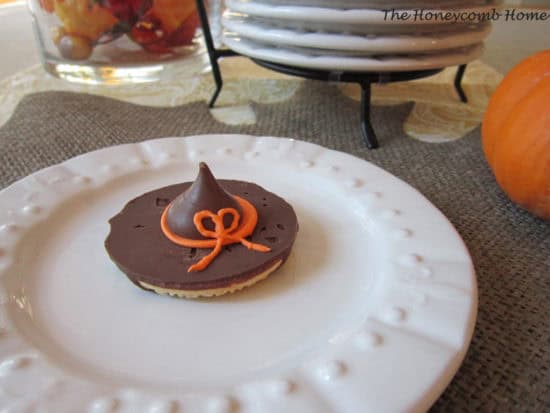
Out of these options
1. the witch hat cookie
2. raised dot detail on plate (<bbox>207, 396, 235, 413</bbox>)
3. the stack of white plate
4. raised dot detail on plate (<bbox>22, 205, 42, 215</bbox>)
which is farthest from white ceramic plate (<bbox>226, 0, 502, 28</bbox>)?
raised dot detail on plate (<bbox>207, 396, 235, 413</bbox>)

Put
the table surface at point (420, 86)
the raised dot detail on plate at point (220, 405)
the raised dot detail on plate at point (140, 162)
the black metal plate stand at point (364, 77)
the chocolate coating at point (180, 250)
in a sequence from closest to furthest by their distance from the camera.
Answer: the raised dot detail on plate at point (220, 405) < the chocolate coating at point (180, 250) < the raised dot detail on plate at point (140, 162) < the black metal plate stand at point (364, 77) < the table surface at point (420, 86)

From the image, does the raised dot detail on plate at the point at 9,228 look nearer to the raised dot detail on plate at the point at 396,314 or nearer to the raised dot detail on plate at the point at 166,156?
the raised dot detail on plate at the point at 166,156

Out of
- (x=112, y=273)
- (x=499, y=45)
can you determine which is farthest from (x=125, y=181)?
(x=499, y=45)

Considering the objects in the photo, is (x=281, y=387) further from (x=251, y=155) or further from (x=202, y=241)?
(x=251, y=155)

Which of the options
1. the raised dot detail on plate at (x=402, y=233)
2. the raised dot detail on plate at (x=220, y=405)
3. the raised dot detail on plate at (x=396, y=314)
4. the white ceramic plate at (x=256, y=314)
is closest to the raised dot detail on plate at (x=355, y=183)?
the white ceramic plate at (x=256, y=314)

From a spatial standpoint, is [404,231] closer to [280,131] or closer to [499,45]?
[280,131]

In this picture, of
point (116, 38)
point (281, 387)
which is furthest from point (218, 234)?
point (116, 38)

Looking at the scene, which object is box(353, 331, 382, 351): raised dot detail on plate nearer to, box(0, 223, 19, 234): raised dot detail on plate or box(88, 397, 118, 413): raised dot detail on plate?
box(88, 397, 118, 413): raised dot detail on plate
